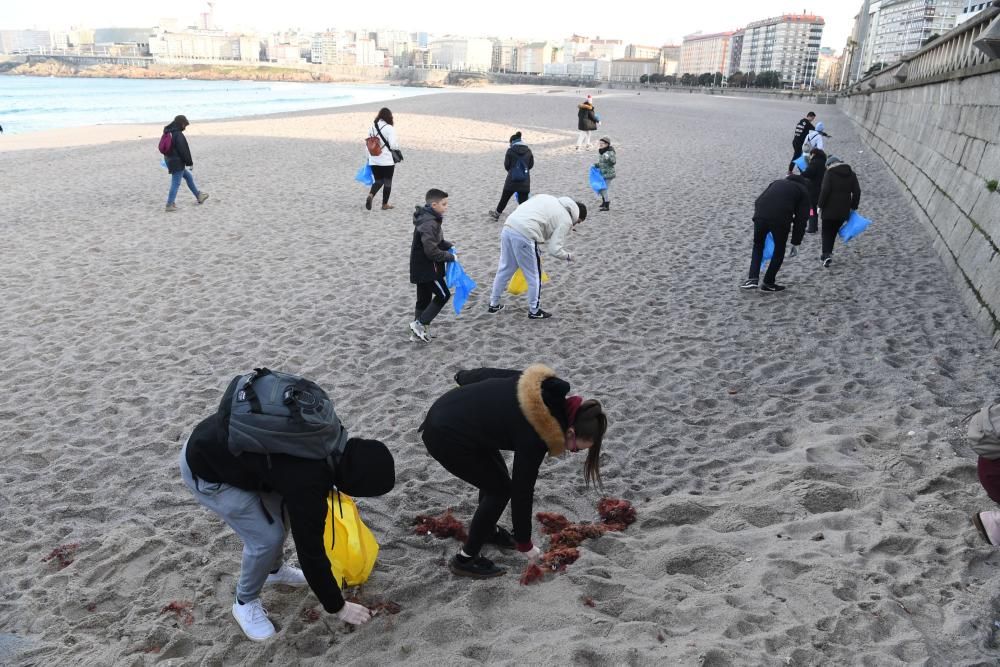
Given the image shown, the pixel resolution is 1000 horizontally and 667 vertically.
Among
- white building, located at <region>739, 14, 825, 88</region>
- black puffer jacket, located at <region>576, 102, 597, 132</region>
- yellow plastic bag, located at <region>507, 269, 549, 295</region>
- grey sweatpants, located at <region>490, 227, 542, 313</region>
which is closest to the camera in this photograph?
grey sweatpants, located at <region>490, 227, 542, 313</region>

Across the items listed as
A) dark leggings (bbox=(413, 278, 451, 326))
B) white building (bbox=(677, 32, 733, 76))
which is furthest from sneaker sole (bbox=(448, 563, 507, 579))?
white building (bbox=(677, 32, 733, 76))

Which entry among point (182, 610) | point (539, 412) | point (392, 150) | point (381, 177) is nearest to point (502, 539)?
point (539, 412)

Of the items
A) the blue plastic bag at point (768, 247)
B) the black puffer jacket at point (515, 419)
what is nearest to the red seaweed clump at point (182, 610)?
the black puffer jacket at point (515, 419)

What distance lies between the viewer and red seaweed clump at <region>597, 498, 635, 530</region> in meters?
4.25

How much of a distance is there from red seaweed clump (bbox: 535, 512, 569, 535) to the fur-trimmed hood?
4.07 feet

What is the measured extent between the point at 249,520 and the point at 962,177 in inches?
456

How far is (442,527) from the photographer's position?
421cm

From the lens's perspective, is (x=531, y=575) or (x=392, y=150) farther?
(x=392, y=150)

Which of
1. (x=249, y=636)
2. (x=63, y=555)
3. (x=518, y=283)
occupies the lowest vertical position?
(x=63, y=555)

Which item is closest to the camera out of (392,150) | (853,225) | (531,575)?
(531,575)

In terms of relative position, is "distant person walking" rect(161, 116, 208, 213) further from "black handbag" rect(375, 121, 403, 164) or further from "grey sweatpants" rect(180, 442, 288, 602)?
"grey sweatpants" rect(180, 442, 288, 602)

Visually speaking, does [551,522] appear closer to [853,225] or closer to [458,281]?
[458,281]

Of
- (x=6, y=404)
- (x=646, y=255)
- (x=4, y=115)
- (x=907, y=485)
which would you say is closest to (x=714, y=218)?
(x=646, y=255)

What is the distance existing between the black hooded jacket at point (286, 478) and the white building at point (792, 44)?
524 ft
